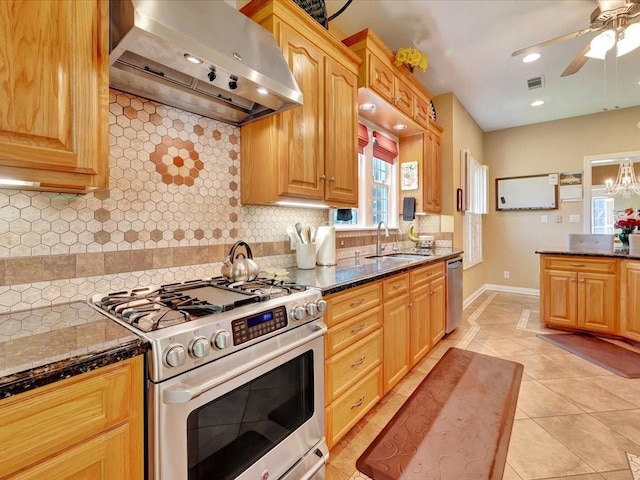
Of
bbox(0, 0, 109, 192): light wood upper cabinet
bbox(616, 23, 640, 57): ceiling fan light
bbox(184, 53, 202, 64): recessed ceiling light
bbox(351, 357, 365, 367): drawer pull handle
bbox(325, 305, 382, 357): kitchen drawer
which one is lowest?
bbox(351, 357, 365, 367): drawer pull handle

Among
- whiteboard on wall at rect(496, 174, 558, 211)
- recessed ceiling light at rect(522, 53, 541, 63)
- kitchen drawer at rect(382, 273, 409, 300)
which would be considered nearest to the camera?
kitchen drawer at rect(382, 273, 409, 300)

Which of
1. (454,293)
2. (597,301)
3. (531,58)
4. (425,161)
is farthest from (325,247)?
(597,301)

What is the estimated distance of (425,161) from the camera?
3617mm

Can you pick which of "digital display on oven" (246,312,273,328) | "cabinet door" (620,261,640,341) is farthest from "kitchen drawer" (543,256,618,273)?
"digital display on oven" (246,312,273,328)

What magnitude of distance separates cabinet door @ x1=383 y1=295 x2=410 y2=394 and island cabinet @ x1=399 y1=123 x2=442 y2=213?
1.68 meters

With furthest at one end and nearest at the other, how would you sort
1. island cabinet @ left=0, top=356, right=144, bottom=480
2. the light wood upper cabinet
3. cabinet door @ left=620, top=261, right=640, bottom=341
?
1. cabinet door @ left=620, top=261, right=640, bottom=341
2. the light wood upper cabinet
3. island cabinet @ left=0, top=356, right=144, bottom=480

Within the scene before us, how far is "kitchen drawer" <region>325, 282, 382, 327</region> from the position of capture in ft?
5.19

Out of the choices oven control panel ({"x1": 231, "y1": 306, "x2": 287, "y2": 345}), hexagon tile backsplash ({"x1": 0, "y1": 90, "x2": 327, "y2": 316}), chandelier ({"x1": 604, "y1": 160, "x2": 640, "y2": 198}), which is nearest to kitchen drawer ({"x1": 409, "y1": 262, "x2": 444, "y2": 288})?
hexagon tile backsplash ({"x1": 0, "y1": 90, "x2": 327, "y2": 316})

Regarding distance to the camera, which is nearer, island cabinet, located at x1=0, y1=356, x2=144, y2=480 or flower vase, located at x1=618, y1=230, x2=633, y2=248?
island cabinet, located at x1=0, y1=356, x2=144, y2=480

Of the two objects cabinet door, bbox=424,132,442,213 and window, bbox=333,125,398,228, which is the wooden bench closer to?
window, bbox=333,125,398,228

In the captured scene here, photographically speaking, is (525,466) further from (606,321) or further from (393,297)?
(606,321)

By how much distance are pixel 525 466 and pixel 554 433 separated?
16.7 inches

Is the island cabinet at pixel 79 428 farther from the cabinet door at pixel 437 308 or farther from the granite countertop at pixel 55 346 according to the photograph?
the cabinet door at pixel 437 308

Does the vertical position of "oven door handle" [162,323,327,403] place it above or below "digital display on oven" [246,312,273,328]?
below
